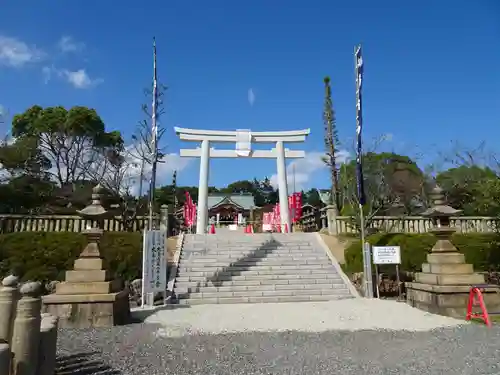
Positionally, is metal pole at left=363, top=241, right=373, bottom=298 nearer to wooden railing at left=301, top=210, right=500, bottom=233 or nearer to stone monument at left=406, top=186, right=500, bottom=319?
stone monument at left=406, top=186, right=500, bottom=319

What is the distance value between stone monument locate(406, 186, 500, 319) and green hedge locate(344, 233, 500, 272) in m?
3.17

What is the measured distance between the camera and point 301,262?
41.6ft

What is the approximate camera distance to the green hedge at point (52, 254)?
36.5ft

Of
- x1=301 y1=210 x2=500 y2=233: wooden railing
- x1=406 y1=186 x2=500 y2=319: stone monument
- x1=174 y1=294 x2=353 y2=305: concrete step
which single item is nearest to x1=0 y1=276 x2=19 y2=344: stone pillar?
x1=174 y1=294 x2=353 y2=305: concrete step

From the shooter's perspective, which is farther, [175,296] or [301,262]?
[301,262]

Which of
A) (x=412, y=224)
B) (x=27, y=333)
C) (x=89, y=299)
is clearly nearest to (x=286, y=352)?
(x=27, y=333)

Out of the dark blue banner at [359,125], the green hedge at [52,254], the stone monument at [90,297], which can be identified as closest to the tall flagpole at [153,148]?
the green hedge at [52,254]

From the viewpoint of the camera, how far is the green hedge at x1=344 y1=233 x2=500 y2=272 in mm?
11500

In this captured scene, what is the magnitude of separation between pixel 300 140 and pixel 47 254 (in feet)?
44.6

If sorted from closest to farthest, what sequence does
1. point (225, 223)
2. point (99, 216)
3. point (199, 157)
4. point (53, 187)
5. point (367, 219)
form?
point (99, 216), point (367, 219), point (199, 157), point (53, 187), point (225, 223)

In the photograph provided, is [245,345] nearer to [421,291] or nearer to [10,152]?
[421,291]

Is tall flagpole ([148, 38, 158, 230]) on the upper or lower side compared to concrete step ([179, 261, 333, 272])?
upper

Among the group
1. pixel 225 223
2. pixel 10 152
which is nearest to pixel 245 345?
pixel 10 152

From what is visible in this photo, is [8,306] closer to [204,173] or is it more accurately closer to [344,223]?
[344,223]
